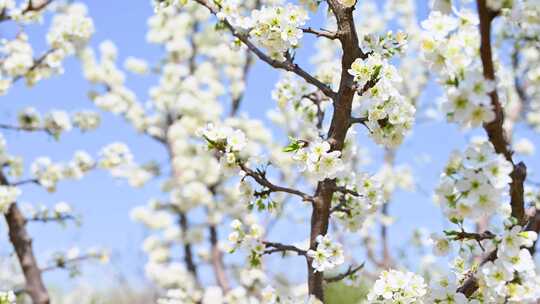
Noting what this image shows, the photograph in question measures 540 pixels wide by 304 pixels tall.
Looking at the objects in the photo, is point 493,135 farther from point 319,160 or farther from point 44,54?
point 44,54

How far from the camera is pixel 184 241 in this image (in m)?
8.16

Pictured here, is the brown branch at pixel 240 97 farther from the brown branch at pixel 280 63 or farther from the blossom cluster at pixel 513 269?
the blossom cluster at pixel 513 269

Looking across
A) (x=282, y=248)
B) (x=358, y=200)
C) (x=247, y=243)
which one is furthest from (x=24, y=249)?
(x=358, y=200)

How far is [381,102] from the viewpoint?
2.54 metres

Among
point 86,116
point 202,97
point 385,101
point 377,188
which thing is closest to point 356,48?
point 385,101

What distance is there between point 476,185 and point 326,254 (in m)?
0.89

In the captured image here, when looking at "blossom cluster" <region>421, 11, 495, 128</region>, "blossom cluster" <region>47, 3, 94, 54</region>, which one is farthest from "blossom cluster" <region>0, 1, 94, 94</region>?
"blossom cluster" <region>421, 11, 495, 128</region>

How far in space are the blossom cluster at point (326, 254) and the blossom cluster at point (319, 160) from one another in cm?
30

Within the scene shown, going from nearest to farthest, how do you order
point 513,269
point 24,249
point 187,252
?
point 513,269 < point 24,249 < point 187,252

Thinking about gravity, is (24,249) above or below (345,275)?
above

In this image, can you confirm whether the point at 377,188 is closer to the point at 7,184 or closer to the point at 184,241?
the point at 7,184

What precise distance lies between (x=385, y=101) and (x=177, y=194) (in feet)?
19.2

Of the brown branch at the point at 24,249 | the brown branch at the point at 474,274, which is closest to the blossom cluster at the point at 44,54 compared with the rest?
the brown branch at the point at 24,249

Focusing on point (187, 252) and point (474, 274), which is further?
point (187, 252)
